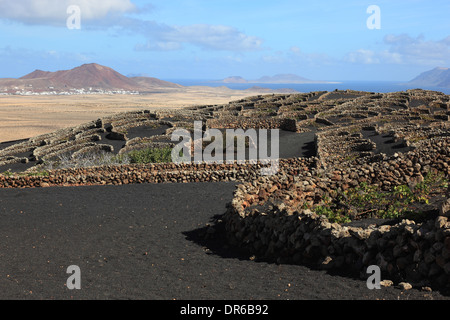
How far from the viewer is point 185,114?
4453 centimetres

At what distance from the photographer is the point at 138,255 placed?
10.5 metres

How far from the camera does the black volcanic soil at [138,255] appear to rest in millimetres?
7941

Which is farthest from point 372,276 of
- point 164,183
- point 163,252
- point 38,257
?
point 164,183

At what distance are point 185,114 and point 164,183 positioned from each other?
26.7m

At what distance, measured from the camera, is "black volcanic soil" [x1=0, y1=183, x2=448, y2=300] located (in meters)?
7.94
